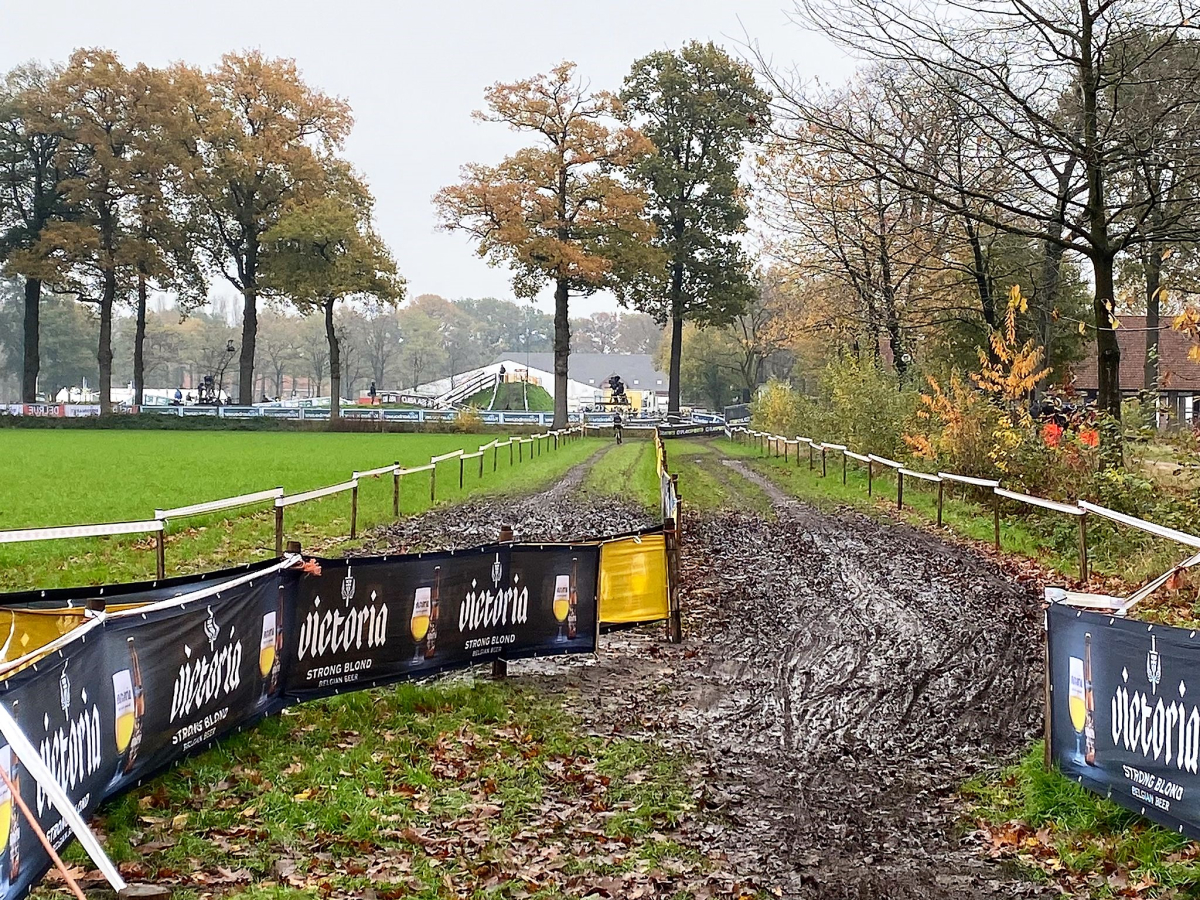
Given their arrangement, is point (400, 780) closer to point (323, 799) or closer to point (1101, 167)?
point (323, 799)

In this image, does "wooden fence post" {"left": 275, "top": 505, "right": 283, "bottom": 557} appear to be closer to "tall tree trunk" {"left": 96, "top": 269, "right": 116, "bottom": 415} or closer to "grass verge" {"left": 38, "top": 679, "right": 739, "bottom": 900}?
"grass verge" {"left": 38, "top": 679, "right": 739, "bottom": 900}

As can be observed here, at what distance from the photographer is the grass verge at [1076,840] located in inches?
211

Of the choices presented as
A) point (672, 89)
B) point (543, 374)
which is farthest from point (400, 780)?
point (543, 374)

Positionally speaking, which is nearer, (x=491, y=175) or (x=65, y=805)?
(x=65, y=805)

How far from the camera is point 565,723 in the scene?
27.7 ft

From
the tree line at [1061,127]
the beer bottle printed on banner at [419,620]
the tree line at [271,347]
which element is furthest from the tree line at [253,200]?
the beer bottle printed on banner at [419,620]

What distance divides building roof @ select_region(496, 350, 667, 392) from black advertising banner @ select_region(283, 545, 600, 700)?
399 ft

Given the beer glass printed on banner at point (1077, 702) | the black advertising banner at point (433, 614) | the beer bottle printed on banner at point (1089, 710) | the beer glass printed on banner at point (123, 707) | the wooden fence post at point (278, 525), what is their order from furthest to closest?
the wooden fence post at point (278, 525)
the black advertising banner at point (433, 614)
the beer glass printed on banner at point (1077, 702)
the beer bottle printed on banner at point (1089, 710)
the beer glass printed on banner at point (123, 707)

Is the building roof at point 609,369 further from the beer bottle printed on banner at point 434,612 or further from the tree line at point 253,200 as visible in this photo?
the beer bottle printed on banner at point 434,612

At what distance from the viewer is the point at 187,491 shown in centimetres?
2255

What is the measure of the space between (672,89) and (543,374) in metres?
57.0

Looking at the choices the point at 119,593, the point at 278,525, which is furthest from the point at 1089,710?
the point at 278,525

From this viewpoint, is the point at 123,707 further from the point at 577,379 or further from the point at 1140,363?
the point at 577,379

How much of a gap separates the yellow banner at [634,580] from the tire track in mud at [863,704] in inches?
28.4
